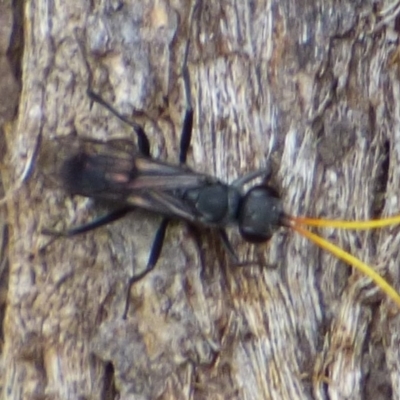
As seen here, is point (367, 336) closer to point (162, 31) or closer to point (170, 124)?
point (170, 124)

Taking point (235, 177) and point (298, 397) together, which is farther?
point (235, 177)

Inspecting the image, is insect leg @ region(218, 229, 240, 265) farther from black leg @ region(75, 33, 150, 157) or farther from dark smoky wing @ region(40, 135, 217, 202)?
black leg @ region(75, 33, 150, 157)

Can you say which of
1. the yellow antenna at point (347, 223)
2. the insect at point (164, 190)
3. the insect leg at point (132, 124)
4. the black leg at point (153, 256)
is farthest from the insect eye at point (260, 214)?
the insect leg at point (132, 124)

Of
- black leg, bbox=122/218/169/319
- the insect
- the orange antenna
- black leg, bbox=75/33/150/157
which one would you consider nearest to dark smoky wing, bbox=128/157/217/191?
the insect

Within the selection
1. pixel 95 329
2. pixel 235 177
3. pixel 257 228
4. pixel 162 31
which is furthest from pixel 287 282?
pixel 162 31

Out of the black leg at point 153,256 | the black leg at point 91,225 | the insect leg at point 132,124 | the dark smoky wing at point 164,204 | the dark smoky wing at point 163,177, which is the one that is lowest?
the black leg at point 153,256

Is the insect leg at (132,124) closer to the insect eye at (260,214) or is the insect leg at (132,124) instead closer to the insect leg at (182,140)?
the insect leg at (182,140)
